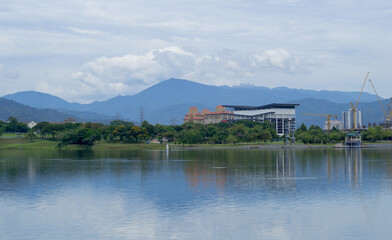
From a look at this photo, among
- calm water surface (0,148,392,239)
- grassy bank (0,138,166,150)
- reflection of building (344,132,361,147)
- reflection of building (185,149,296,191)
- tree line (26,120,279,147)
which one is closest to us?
calm water surface (0,148,392,239)

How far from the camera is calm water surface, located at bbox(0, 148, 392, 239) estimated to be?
25.7 metres

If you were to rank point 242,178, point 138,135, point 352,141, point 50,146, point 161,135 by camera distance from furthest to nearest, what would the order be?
point 161,135 → point 352,141 → point 138,135 → point 50,146 → point 242,178

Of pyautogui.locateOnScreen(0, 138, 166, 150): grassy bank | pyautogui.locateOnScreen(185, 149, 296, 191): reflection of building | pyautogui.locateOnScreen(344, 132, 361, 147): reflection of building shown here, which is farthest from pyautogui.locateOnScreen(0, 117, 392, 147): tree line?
pyautogui.locateOnScreen(185, 149, 296, 191): reflection of building

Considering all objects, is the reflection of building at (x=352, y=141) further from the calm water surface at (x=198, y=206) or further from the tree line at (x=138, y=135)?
the calm water surface at (x=198, y=206)

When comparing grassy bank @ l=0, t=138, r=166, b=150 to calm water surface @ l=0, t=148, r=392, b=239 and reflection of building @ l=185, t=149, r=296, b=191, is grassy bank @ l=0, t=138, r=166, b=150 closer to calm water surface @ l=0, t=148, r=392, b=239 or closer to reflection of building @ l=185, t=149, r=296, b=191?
reflection of building @ l=185, t=149, r=296, b=191

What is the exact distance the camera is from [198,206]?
32812 mm

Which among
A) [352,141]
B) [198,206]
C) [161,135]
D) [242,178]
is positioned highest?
[161,135]

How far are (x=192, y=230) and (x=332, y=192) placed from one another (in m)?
18.1

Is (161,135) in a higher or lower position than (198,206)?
higher

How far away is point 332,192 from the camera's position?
39469 mm

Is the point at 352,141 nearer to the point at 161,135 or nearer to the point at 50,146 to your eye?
the point at 161,135

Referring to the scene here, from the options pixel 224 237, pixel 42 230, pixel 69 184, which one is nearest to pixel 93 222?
pixel 42 230

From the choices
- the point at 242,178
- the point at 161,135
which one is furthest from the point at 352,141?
the point at 242,178

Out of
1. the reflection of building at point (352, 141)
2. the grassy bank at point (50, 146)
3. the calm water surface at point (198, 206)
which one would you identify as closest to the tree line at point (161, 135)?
the grassy bank at point (50, 146)
